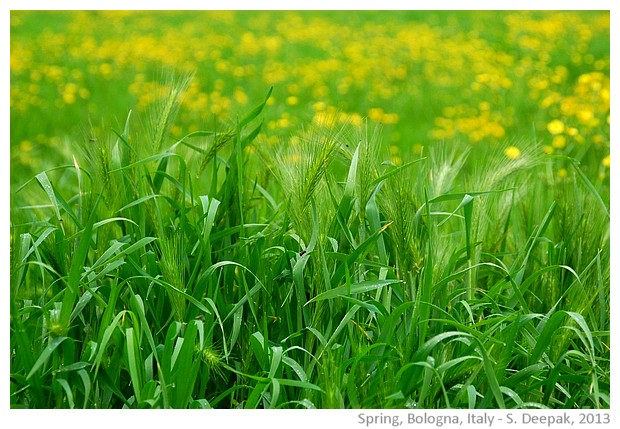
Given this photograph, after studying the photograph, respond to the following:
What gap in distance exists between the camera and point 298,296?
74.7 inches

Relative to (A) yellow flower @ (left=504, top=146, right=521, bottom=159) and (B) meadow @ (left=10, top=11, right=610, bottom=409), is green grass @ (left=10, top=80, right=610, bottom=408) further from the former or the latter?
(A) yellow flower @ (left=504, top=146, right=521, bottom=159)

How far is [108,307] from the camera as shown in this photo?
1.77 meters

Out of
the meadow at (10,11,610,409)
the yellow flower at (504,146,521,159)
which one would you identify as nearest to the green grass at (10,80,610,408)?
the meadow at (10,11,610,409)

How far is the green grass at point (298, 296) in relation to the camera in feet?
5.81

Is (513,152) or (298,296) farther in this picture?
(513,152)

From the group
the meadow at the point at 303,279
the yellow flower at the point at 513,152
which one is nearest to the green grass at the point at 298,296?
the meadow at the point at 303,279

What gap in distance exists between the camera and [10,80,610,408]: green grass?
1.77 m

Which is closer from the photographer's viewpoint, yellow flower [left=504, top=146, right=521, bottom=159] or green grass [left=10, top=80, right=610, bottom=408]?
green grass [left=10, top=80, right=610, bottom=408]

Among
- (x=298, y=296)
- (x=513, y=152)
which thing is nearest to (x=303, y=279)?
(x=298, y=296)

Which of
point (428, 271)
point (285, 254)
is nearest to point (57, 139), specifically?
point (285, 254)

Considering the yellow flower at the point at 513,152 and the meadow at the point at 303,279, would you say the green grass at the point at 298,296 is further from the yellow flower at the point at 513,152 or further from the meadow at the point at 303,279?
the yellow flower at the point at 513,152

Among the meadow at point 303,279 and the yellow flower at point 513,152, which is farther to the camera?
the yellow flower at point 513,152

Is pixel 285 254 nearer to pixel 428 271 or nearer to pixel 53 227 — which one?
pixel 428 271

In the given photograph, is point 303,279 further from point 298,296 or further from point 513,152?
point 513,152
